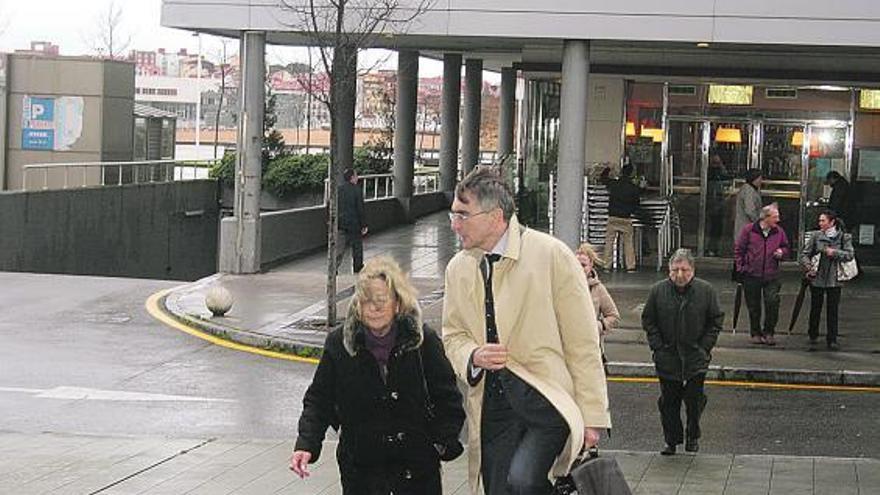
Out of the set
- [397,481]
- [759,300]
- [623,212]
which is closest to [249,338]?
[759,300]

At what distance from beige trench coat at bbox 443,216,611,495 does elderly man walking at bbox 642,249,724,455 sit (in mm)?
4783

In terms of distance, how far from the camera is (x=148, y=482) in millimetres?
9141

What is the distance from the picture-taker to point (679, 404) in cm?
1055

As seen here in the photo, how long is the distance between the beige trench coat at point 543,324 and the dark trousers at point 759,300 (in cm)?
1087

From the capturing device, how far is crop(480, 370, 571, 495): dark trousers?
563 centimetres

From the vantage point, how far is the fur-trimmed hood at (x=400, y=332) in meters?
6.00

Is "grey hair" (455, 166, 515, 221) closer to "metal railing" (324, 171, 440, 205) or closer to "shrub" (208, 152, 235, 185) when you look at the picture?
"metal railing" (324, 171, 440, 205)

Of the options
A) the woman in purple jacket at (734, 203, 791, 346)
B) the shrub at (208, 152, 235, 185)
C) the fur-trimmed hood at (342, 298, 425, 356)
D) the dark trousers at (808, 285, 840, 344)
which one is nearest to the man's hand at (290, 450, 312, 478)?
the fur-trimmed hood at (342, 298, 425, 356)

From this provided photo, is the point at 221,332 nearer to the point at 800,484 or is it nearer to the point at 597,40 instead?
the point at 597,40

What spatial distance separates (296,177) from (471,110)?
10534mm

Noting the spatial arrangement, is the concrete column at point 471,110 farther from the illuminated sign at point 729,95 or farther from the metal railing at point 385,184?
the illuminated sign at point 729,95

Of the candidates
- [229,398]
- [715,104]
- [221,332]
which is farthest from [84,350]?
[715,104]

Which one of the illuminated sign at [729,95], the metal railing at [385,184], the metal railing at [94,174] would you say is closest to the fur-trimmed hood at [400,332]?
the illuminated sign at [729,95]

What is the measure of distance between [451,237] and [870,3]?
12.0 m
